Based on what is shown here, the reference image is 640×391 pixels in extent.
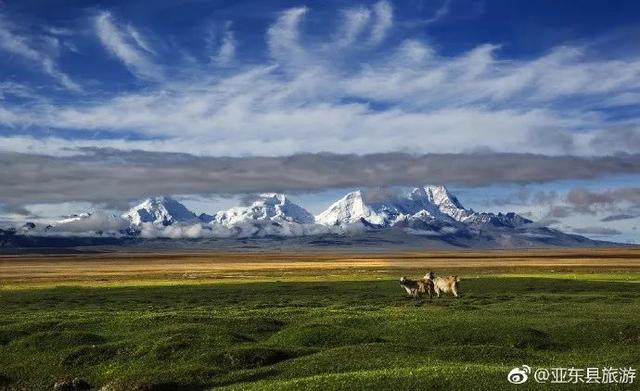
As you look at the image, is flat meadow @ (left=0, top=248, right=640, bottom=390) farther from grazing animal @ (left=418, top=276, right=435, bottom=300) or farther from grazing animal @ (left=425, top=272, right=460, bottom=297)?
grazing animal @ (left=418, top=276, right=435, bottom=300)

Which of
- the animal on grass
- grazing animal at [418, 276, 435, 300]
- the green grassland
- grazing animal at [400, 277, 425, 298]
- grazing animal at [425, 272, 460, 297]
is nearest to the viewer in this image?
the green grassland

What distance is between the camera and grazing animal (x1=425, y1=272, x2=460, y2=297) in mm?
63219

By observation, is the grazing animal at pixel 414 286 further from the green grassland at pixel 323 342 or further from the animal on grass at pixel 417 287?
the green grassland at pixel 323 342

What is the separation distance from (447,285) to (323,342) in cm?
2774

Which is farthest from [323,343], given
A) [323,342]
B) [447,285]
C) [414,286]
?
[447,285]

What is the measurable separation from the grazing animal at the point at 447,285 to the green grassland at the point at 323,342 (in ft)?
6.56

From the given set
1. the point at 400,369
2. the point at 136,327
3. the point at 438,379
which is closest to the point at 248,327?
the point at 136,327

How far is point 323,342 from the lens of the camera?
3919 centimetres

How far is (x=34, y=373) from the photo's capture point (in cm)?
3631

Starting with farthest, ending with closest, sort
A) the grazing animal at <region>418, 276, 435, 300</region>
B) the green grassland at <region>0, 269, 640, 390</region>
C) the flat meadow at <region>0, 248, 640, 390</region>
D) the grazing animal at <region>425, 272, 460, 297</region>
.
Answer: the grazing animal at <region>418, 276, 435, 300</region> < the grazing animal at <region>425, 272, 460, 297</region> < the green grassland at <region>0, 269, 640, 390</region> < the flat meadow at <region>0, 248, 640, 390</region>

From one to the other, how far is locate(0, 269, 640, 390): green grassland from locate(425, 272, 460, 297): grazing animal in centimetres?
200

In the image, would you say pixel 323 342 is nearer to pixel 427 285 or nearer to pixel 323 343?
pixel 323 343

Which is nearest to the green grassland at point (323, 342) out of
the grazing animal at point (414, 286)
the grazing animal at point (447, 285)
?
the grazing animal at point (447, 285)

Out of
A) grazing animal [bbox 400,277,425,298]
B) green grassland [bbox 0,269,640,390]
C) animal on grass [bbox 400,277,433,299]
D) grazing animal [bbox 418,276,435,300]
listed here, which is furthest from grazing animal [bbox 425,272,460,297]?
green grassland [bbox 0,269,640,390]
